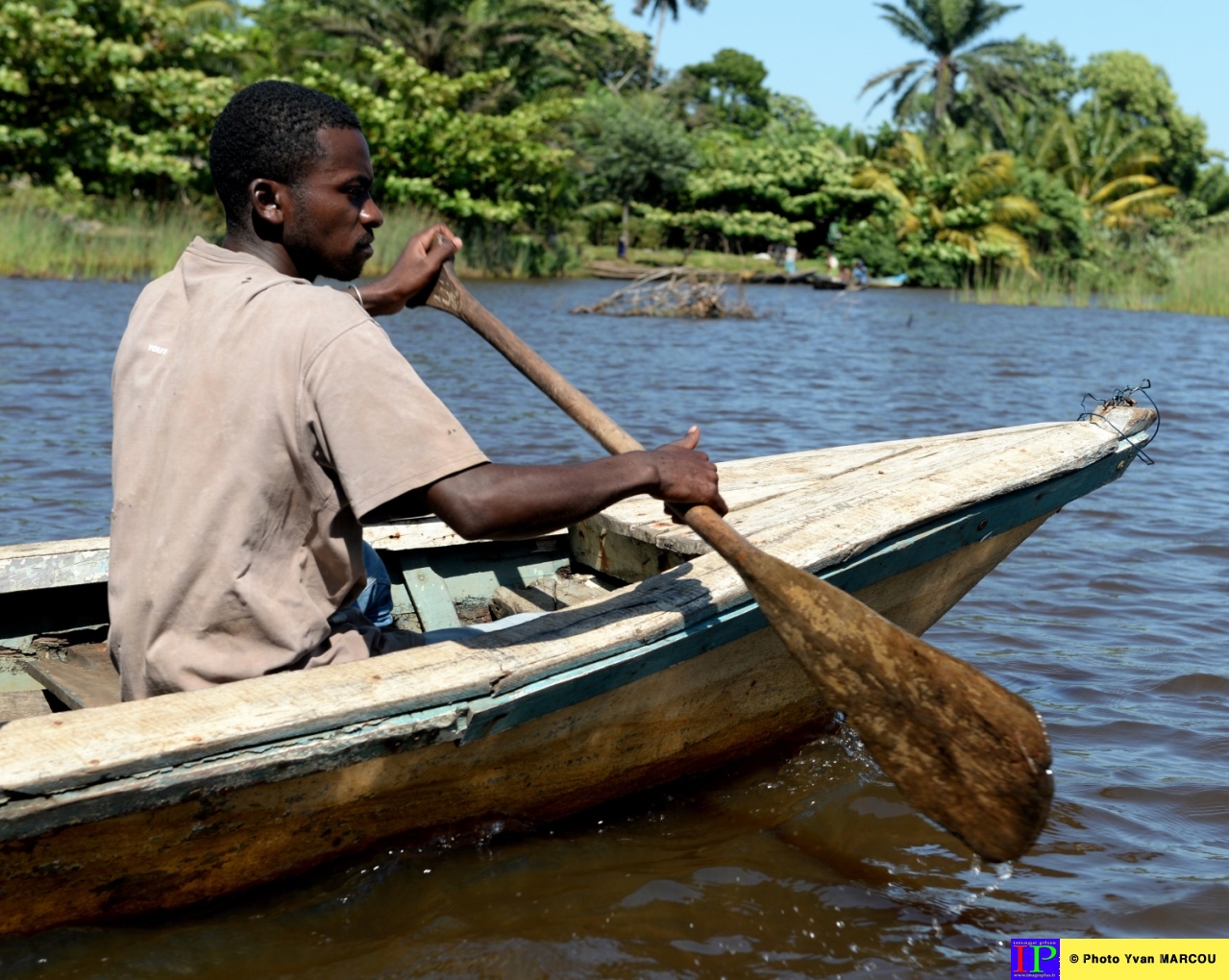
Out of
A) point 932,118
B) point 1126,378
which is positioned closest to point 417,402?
point 1126,378

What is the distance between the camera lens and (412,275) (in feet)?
9.27

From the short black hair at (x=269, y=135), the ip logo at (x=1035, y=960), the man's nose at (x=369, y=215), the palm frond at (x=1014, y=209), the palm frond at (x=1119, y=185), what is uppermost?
the palm frond at (x=1119, y=185)

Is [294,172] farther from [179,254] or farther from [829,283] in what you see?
[829,283]

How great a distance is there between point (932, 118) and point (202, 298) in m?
37.7

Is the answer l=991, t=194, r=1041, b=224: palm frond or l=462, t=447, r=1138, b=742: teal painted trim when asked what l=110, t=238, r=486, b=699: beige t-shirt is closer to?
l=462, t=447, r=1138, b=742: teal painted trim

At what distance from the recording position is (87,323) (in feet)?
41.2

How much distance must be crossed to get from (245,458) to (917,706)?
4.12 feet

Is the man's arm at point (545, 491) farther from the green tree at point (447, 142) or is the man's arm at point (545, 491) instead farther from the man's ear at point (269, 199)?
the green tree at point (447, 142)

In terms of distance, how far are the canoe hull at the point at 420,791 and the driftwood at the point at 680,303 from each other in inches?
591

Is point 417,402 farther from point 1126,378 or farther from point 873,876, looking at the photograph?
point 1126,378

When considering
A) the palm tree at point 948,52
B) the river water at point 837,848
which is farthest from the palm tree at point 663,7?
the river water at point 837,848

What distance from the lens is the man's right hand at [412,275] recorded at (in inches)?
110

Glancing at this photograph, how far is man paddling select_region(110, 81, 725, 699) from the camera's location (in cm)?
184

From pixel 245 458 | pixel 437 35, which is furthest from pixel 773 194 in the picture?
pixel 245 458
